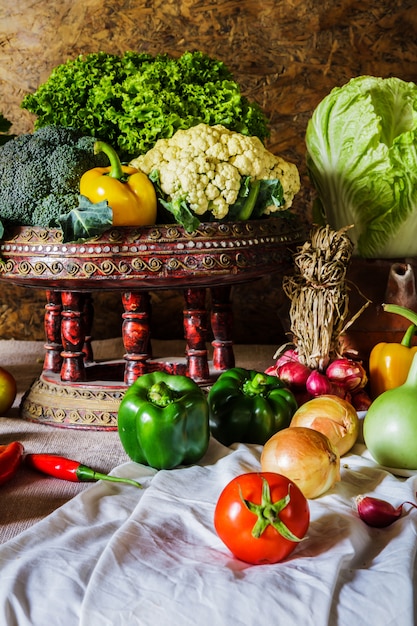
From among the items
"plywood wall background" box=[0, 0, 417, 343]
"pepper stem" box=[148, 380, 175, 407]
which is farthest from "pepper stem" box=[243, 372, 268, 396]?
"plywood wall background" box=[0, 0, 417, 343]

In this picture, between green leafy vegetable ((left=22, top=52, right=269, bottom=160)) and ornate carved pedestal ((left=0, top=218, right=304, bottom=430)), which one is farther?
green leafy vegetable ((left=22, top=52, right=269, bottom=160))

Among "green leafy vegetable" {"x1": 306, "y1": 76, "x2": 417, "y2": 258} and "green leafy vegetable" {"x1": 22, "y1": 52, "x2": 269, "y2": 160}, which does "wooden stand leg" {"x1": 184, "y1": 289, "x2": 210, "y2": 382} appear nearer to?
"green leafy vegetable" {"x1": 22, "y1": 52, "x2": 269, "y2": 160}

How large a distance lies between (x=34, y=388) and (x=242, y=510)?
105 centimetres

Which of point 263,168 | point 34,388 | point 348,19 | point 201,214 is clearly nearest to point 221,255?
point 201,214

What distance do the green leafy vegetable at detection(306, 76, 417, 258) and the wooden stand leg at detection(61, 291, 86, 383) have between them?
100 cm

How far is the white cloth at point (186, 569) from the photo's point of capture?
3.76 feet

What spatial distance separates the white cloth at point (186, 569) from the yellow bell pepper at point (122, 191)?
67 centimetres

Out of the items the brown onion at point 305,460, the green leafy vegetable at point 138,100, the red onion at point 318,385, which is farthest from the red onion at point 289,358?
the green leafy vegetable at point 138,100

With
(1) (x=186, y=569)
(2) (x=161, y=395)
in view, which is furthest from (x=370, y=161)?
(1) (x=186, y=569)

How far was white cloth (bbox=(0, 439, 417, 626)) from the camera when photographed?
115 cm

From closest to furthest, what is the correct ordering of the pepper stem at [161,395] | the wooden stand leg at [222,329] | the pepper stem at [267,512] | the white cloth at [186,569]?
the white cloth at [186,569]
the pepper stem at [267,512]
the pepper stem at [161,395]
the wooden stand leg at [222,329]

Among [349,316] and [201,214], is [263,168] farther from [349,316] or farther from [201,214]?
[349,316]

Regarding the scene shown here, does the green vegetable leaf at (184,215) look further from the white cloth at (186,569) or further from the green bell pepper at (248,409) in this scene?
the white cloth at (186,569)

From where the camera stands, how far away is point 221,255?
1.93m
